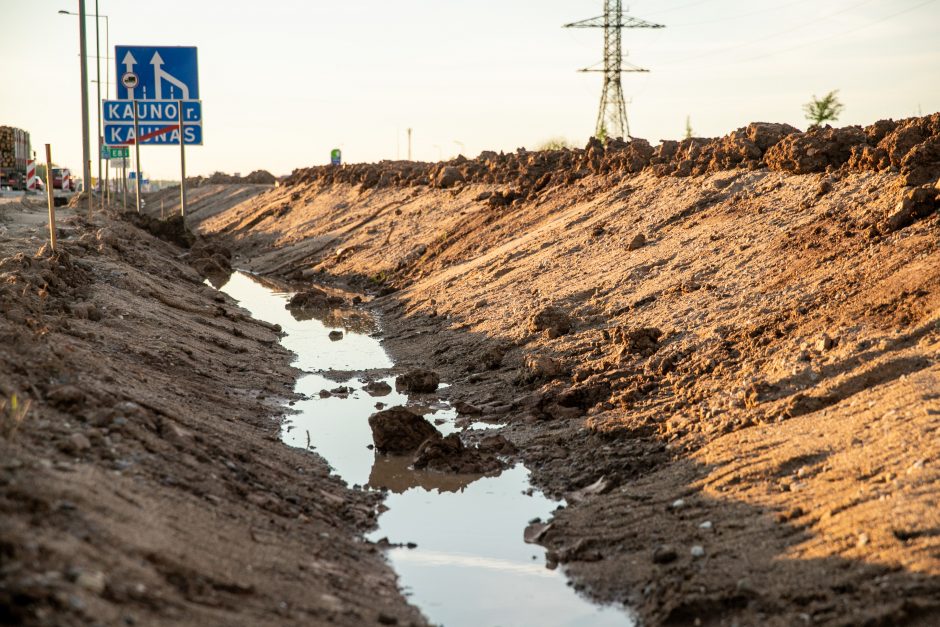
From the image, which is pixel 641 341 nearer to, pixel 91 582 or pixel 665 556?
pixel 665 556

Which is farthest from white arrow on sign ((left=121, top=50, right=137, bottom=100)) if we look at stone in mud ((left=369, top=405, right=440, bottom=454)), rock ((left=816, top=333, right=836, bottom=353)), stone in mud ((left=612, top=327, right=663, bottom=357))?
rock ((left=816, top=333, right=836, bottom=353))

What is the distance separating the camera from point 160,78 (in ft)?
85.4

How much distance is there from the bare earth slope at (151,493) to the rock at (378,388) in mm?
986

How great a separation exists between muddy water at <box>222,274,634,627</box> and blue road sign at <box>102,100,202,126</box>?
16594 mm

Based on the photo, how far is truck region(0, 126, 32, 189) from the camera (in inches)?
1802

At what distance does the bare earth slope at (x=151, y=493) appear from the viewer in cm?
409

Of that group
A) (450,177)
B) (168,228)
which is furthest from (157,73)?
(450,177)

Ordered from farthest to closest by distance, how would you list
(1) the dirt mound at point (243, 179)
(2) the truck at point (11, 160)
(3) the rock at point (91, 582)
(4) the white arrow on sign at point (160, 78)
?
(1) the dirt mound at point (243, 179) < (2) the truck at point (11, 160) < (4) the white arrow on sign at point (160, 78) < (3) the rock at point (91, 582)

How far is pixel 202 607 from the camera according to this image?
14.2 ft

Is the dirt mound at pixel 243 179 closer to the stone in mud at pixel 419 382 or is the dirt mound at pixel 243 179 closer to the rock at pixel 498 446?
the stone in mud at pixel 419 382

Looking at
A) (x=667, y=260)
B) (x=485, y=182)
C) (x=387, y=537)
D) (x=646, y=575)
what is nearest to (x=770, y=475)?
(x=646, y=575)

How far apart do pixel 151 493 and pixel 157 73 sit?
2245 cm

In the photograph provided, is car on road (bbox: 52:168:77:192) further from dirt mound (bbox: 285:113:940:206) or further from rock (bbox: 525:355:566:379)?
rock (bbox: 525:355:566:379)

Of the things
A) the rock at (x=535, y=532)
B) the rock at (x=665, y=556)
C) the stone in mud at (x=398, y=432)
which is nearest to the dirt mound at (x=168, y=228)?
the stone in mud at (x=398, y=432)
